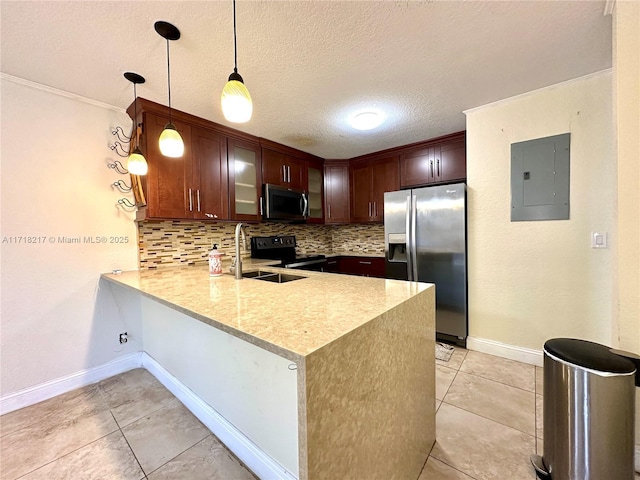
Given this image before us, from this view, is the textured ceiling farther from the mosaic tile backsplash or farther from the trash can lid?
the trash can lid

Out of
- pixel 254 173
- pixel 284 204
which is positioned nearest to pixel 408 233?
pixel 284 204

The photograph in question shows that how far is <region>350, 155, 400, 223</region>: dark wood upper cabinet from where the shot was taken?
352cm

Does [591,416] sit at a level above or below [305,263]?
below

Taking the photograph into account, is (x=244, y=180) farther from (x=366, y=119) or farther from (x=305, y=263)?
(x=366, y=119)

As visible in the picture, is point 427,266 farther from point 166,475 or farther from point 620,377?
point 166,475

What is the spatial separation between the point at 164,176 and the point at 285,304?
1840 millimetres

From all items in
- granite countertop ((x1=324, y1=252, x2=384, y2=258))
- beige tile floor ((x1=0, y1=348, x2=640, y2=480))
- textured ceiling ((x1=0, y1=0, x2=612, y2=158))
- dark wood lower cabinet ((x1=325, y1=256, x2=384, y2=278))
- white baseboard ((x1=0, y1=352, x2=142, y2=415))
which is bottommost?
beige tile floor ((x1=0, y1=348, x2=640, y2=480))

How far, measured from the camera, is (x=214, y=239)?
2.97 metres

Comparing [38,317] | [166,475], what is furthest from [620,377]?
[38,317]

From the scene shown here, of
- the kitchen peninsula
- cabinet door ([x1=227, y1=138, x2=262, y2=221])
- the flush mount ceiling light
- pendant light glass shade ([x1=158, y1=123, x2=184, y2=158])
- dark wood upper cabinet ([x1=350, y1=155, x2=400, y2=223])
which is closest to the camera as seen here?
the kitchen peninsula

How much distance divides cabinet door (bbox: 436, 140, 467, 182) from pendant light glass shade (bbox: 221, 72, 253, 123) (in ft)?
8.47

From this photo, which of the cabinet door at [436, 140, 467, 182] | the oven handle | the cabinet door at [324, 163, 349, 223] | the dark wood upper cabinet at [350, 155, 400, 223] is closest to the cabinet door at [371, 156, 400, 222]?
the dark wood upper cabinet at [350, 155, 400, 223]

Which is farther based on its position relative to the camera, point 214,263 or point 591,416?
point 214,263

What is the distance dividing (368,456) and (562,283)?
2.17 metres
